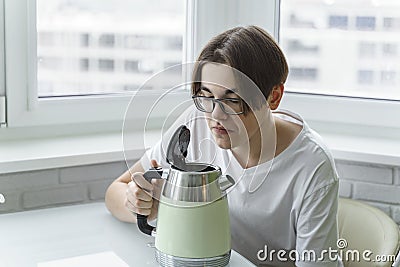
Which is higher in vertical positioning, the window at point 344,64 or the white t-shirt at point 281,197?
the window at point 344,64

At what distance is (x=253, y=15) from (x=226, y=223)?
0.98 m

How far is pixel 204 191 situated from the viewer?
129 centimetres

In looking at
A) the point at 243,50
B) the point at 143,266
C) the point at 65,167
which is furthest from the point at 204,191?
the point at 65,167

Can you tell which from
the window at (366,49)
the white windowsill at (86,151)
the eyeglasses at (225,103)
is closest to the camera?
the eyeglasses at (225,103)

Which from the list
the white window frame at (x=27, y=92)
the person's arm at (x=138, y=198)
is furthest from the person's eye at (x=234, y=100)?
the white window frame at (x=27, y=92)

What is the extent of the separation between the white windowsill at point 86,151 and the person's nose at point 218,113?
548mm

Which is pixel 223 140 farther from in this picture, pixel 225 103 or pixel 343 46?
pixel 343 46

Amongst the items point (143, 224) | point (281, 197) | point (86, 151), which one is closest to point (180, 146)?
point (143, 224)

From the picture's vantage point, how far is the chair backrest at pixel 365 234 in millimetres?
1552

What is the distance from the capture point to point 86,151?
179cm

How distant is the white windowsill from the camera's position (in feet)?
5.56

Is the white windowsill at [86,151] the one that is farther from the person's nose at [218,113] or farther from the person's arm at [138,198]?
the person's nose at [218,113]

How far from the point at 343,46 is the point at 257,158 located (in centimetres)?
67

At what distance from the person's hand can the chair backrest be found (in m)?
0.51
